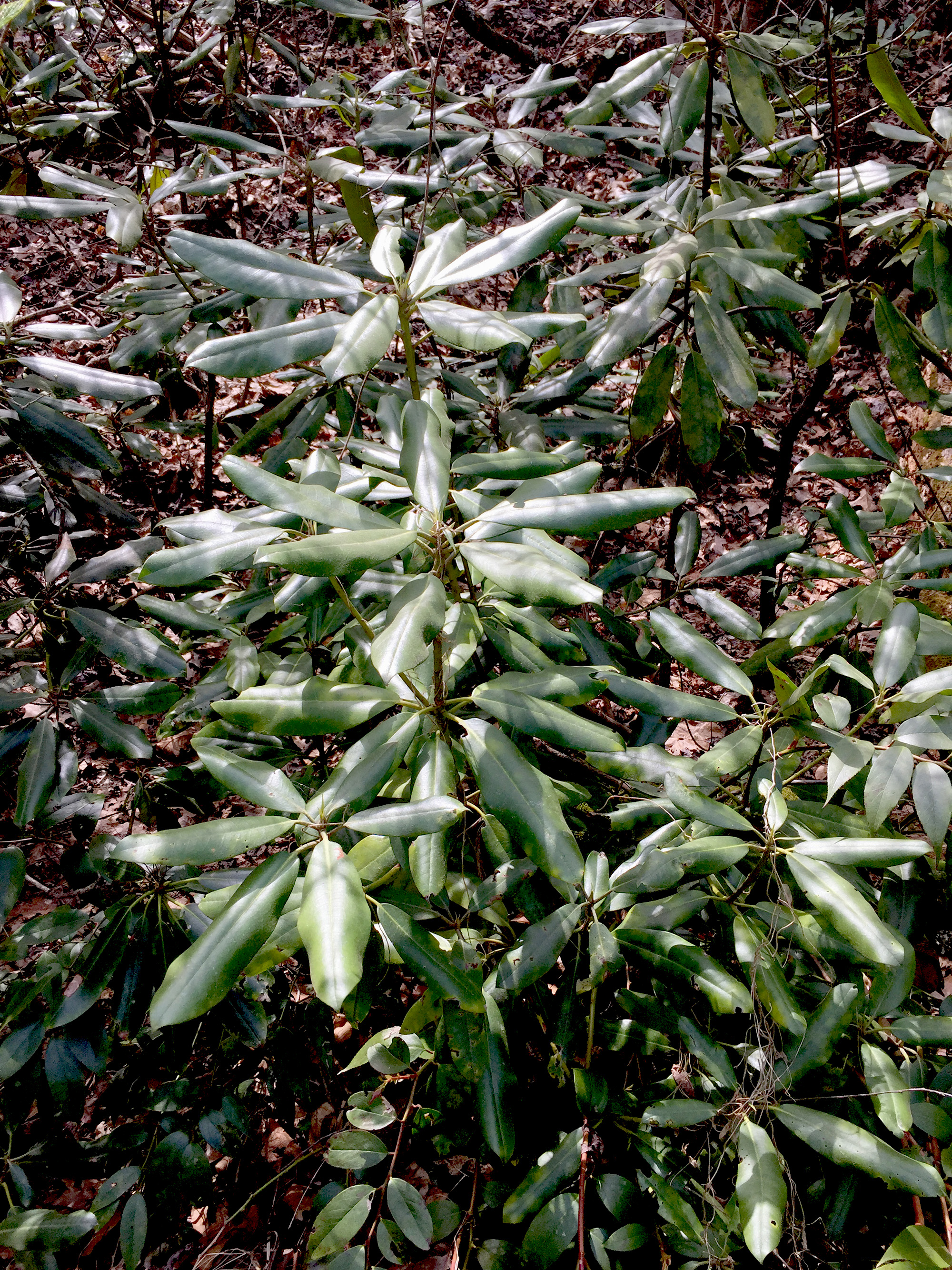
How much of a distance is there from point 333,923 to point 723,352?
1.09 m

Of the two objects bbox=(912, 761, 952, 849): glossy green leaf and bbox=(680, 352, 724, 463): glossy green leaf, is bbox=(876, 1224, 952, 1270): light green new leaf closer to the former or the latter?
bbox=(912, 761, 952, 849): glossy green leaf

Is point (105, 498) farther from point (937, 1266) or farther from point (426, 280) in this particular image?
point (937, 1266)

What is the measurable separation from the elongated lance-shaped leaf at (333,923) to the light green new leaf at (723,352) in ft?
3.21

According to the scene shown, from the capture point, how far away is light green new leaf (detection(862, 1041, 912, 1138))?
1.08 m

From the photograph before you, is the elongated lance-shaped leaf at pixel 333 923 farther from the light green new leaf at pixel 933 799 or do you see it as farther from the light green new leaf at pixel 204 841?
the light green new leaf at pixel 933 799

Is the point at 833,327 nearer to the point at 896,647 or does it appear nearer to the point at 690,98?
the point at 690,98

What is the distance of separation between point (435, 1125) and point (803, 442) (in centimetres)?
278

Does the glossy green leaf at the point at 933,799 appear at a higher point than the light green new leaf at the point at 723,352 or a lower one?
lower

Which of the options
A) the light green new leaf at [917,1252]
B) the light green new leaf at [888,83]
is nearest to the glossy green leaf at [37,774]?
the light green new leaf at [917,1252]

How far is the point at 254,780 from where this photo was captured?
0.90 meters

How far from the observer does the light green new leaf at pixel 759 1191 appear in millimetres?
923

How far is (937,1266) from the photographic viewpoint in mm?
950

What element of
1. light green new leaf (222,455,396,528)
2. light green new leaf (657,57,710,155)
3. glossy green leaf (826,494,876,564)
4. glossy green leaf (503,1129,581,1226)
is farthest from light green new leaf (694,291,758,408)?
glossy green leaf (503,1129,581,1226)

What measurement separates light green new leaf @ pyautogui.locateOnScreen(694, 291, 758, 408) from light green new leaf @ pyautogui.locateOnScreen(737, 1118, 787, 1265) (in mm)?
1047
